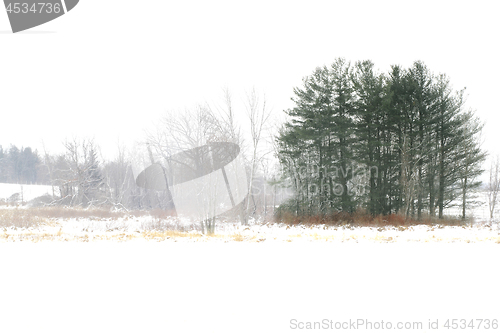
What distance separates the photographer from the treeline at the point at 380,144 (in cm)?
1852

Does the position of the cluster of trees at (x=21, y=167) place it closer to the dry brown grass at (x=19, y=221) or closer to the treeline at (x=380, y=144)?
the dry brown grass at (x=19, y=221)

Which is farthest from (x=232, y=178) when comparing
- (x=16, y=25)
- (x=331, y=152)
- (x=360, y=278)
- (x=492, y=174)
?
(x=492, y=174)

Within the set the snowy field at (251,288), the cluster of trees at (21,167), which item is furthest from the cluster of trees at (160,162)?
the snowy field at (251,288)

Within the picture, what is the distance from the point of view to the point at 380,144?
1822 centimetres

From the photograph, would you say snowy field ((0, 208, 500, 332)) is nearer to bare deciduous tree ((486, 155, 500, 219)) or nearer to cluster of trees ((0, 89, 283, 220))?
cluster of trees ((0, 89, 283, 220))

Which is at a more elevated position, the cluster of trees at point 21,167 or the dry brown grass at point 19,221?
the cluster of trees at point 21,167

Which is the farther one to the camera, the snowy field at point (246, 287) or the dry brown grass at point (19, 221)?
the dry brown grass at point (19, 221)

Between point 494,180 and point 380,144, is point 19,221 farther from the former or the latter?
point 494,180

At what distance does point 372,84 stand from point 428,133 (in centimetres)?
468

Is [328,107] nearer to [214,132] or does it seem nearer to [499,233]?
[214,132]

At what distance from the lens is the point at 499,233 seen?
11750 mm

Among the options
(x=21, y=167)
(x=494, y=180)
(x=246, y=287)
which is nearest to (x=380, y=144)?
(x=494, y=180)

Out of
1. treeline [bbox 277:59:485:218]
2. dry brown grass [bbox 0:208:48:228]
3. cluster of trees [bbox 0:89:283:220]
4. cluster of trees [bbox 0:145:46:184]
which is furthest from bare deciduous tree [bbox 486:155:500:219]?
cluster of trees [bbox 0:145:46:184]

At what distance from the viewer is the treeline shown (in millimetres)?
18516
